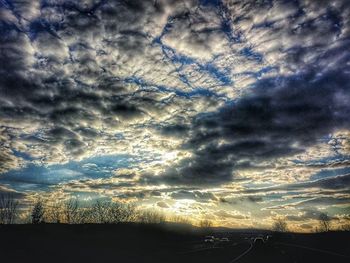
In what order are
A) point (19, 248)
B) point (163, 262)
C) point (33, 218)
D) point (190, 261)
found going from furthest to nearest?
point (33, 218) → point (19, 248) → point (190, 261) → point (163, 262)

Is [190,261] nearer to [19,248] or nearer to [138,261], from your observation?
[138,261]

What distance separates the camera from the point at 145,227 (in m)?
75.9

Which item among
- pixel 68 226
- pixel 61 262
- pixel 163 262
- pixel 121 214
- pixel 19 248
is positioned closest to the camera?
pixel 61 262

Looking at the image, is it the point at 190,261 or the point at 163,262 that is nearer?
the point at 163,262

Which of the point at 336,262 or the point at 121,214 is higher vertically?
the point at 121,214

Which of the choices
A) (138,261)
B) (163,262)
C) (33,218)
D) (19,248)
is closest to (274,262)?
(163,262)

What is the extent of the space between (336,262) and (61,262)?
71.5 ft

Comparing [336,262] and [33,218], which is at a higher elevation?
[33,218]

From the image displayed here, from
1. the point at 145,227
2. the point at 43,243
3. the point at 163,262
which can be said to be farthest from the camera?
the point at 145,227

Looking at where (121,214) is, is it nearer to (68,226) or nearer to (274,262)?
(68,226)

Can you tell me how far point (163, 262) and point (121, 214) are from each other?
77330mm

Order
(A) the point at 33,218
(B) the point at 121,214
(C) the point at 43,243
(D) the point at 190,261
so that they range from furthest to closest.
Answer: (B) the point at 121,214
(A) the point at 33,218
(C) the point at 43,243
(D) the point at 190,261

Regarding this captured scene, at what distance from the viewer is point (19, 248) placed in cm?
2558

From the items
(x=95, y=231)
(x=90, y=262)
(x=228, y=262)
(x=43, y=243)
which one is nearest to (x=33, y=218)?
(x=95, y=231)
